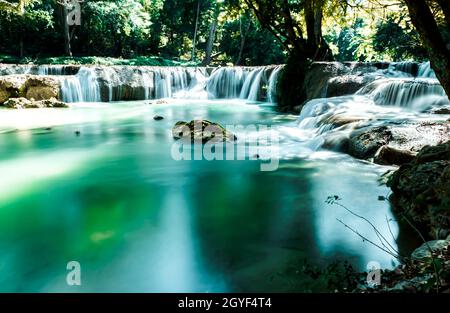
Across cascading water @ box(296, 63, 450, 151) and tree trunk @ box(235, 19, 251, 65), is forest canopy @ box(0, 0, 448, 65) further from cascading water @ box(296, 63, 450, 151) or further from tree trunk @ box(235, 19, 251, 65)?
cascading water @ box(296, 63, 450, 151)

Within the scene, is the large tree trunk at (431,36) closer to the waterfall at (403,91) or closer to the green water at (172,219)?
the green water at (172,219)

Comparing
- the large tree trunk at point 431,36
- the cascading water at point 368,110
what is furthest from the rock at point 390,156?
the large tree trunk at point 431,36

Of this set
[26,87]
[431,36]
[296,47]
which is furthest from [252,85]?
[431,36]

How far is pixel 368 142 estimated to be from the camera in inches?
265

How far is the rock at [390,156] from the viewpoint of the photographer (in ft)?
19.5

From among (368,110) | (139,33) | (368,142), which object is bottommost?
(368,142)

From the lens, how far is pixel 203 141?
8602 millimetres

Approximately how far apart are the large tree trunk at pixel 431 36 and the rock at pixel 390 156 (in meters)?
3.13

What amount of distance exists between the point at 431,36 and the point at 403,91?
772cm

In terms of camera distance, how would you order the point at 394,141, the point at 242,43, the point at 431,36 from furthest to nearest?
1. the point at 242,43
2. the point at 394,141
3. the point at 431,36

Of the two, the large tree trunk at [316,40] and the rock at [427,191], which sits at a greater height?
the large tree trunk at [316,40]

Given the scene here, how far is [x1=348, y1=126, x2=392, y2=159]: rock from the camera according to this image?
21.6 feet

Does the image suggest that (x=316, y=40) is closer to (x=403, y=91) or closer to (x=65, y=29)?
(x=403, y=91)
